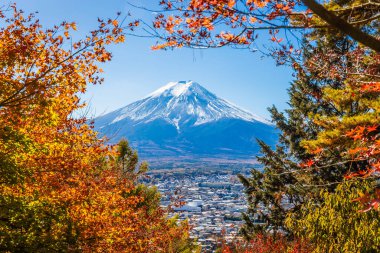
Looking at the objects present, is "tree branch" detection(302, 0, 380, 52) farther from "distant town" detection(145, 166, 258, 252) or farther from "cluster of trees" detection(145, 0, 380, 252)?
"distant town" detection(145, 166, 258, 252)

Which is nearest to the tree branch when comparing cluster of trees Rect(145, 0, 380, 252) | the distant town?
cluster of trees Rect(145, 0, 380, 252)

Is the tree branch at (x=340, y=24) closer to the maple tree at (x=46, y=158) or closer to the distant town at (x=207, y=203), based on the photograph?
the maple tree at (x=46, y=158)

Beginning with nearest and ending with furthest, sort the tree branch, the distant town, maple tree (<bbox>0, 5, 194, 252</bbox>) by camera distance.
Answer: the tree branch → maple tree (<bbox>0, 5, 194, 252</bbox>) → the distant town

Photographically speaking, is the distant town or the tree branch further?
the distant town

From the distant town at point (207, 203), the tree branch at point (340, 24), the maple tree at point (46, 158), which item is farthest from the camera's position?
the distant town at point (207, 203)

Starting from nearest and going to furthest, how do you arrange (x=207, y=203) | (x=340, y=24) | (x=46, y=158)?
(x=340, y=24)
(x=46, y=158)
(x=207, y=203)

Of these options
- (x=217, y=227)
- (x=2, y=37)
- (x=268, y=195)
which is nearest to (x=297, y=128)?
(x=268, y=195)

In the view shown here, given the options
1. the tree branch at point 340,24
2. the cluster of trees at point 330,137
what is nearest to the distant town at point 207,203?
the cluster of trees at point 330,137

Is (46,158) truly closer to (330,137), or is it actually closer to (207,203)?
(330,137)

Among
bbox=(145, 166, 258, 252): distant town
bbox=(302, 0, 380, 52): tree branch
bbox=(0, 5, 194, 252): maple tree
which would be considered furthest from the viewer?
bbox=(145, 166, 258, 252): distant town

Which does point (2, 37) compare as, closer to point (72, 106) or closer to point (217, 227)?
point (72, 106)

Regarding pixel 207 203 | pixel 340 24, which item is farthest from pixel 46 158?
pixel 207 203

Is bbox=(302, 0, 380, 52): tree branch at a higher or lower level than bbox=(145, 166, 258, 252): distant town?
higher

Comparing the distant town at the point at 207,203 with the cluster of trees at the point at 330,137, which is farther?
the distant town at the point at 207,203
